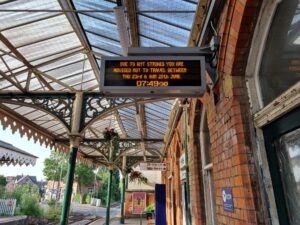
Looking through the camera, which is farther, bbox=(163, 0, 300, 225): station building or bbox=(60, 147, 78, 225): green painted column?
bbox=(60, 147, 78, 225): green painted column

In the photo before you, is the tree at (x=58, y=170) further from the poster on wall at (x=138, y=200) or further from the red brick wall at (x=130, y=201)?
the poster on wall at (x=138, y=200)

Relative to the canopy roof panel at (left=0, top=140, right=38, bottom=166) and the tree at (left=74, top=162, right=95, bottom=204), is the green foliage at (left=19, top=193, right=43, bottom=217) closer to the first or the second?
the canopy roof panel at (left=0, top=140, right=38, bottom=166)

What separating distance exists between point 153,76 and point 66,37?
12.2ft

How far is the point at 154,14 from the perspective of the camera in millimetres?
3861

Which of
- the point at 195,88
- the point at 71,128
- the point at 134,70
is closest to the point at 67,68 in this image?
the point at 71,128

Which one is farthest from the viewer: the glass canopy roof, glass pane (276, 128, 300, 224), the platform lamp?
the glass canopy roof

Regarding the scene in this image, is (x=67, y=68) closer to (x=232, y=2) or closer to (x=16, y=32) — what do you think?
(x=16, y=32)

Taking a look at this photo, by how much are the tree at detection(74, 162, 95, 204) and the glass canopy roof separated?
5143 cm

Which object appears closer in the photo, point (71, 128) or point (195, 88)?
point (195, 88)

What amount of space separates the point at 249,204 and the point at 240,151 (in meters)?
0.44

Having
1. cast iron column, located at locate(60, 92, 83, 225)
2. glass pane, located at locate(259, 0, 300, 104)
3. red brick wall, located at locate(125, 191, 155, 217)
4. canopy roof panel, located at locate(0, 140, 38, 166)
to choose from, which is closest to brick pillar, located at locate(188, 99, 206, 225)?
glass pane, located at locate(259, 0, 300, 104)

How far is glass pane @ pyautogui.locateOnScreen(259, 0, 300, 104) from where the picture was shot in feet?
5.85

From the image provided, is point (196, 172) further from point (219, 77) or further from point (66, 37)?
point (66, 37)

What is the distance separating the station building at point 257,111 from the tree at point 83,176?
→ 57593 mm
